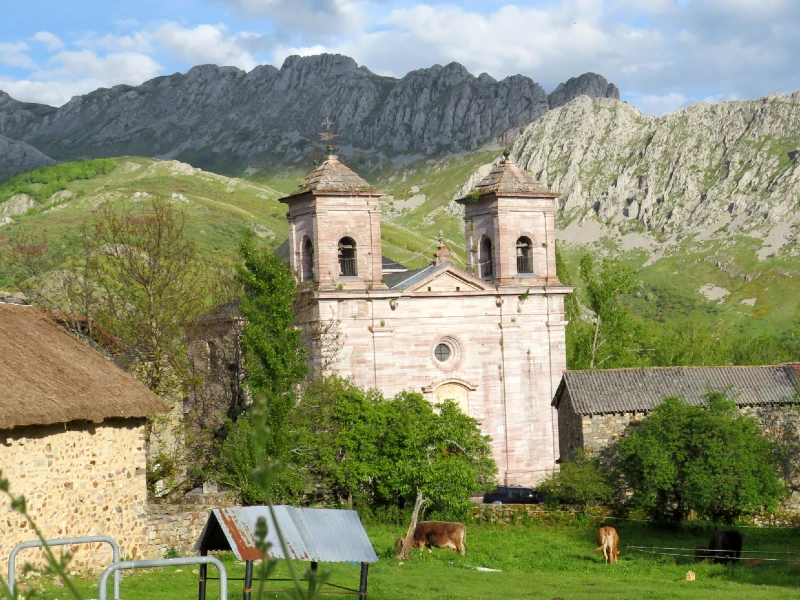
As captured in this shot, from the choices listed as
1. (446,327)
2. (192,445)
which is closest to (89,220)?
(446,327)

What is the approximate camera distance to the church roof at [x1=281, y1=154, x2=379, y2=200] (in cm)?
4144

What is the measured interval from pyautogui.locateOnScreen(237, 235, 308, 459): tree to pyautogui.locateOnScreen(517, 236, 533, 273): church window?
47.3 ft

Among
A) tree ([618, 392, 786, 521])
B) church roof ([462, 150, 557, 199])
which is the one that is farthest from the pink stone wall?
tree ([618, 392, 786, 521])

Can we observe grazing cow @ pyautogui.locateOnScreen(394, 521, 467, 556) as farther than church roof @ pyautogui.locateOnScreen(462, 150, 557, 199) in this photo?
No

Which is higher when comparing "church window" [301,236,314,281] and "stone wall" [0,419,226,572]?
"church window" [301,236,314,281]

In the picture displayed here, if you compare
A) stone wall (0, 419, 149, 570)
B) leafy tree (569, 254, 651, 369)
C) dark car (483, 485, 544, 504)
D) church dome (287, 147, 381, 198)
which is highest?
church dome (287, 147, 381, 198)

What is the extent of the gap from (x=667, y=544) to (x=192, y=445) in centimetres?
1301

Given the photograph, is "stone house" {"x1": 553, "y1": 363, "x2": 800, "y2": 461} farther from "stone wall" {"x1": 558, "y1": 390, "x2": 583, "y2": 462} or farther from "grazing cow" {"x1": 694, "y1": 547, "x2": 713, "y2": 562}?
"grazing cow" {"x1": 694, "y1": 547, "x2": 713, "y2": 562}

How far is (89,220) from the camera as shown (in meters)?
104

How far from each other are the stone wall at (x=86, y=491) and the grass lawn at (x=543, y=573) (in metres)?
0.93

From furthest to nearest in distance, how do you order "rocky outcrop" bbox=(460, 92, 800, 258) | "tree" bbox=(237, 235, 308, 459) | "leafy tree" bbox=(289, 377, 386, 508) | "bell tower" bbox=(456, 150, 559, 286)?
"rocky outcrop" bbox=(460, 92, 800, 258) < "bell tower" bbox=(456, 150, 559, 286) < "leafy tree" bbox=(289, 377, 386, 508) < "tree" bbox=(237, 235, 308, 459)

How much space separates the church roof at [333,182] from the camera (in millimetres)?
41438

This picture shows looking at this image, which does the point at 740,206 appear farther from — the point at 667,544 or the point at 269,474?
the point at 269,474

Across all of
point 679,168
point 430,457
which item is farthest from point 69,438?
point 679,168
